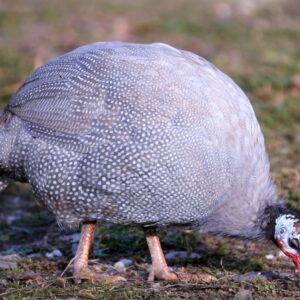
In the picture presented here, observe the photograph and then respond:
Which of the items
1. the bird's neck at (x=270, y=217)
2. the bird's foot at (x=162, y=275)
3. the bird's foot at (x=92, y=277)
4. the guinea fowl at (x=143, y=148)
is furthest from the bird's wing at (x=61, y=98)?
the bird's neck at (x=270, y=217)

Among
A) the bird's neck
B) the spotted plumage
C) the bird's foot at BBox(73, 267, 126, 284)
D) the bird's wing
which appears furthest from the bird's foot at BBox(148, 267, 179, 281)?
the bird's wing

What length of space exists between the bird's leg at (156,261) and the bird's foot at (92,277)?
178 mm

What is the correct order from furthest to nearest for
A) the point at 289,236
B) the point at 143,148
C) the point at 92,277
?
the point at 92,277 → the point at 289,236 → the point at 143,148

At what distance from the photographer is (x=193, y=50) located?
30.7 ft

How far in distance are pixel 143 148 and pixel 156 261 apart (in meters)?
0.71

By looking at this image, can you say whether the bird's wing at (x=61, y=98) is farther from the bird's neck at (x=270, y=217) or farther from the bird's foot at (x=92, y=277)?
the bird's neck at (x=270, y=217)

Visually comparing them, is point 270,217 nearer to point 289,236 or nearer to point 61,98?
point 289,236

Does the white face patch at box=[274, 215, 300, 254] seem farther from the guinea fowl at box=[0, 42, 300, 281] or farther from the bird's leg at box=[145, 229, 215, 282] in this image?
the bird's leg at box=[145, 229, 215, 282]

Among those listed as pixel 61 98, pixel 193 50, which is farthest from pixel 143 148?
pixel 193 50

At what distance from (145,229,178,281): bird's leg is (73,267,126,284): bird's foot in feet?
0.58

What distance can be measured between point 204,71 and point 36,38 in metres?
5.66

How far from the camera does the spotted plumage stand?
416cm

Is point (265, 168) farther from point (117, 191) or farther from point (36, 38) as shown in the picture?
point (36, 38)

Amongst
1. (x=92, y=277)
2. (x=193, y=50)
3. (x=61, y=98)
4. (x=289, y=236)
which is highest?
(x=61, y=98)
